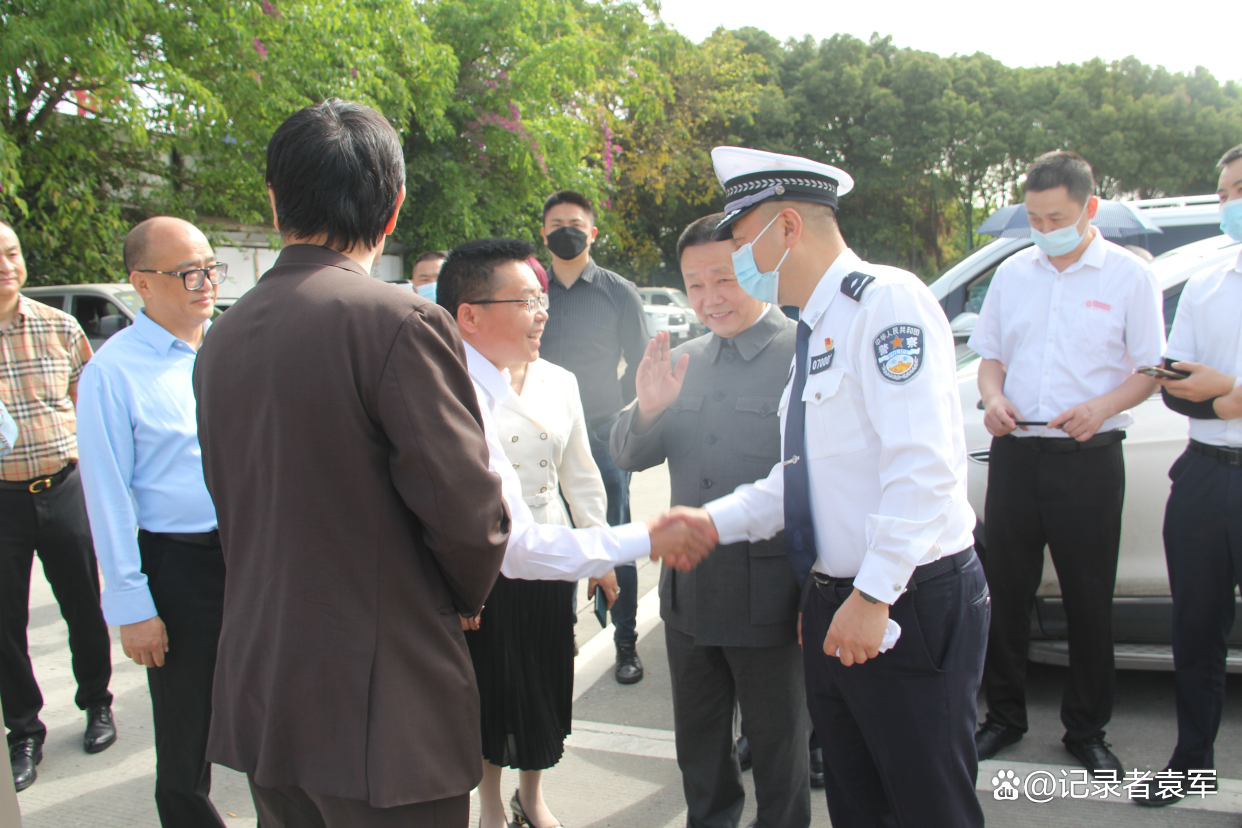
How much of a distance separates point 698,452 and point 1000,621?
149 cm

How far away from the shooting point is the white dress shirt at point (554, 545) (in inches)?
83.6

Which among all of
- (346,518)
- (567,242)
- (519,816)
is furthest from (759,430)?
(567,242)

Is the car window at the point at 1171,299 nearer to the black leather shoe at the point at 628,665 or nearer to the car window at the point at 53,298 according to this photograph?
the black leather shoe at the point at 628,665

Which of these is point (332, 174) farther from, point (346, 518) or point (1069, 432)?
point (1069, 432)

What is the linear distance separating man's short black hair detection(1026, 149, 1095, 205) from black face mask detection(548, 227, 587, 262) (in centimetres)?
207

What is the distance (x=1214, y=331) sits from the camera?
9.02ft

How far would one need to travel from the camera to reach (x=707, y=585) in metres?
2.40

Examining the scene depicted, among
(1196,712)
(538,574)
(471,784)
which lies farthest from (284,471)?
(1196,712)

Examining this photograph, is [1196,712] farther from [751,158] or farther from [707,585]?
[751,158]

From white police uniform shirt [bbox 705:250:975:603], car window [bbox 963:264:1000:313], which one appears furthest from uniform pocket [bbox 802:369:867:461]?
car window [bbox 963:264:1000:313]

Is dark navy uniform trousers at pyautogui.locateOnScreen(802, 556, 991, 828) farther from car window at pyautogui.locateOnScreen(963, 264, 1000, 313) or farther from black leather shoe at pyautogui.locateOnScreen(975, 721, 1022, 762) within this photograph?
car window at pyautogui.locateOnScreen(963, 264, 1000, 313)

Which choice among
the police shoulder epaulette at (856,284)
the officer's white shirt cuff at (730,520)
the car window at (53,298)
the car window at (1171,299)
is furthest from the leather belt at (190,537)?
the car window at (53,298)

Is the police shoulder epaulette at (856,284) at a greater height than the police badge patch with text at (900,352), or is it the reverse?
the police shoulder epaulette at (856,284)

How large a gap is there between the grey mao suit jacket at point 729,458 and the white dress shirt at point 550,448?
23 centimetres
